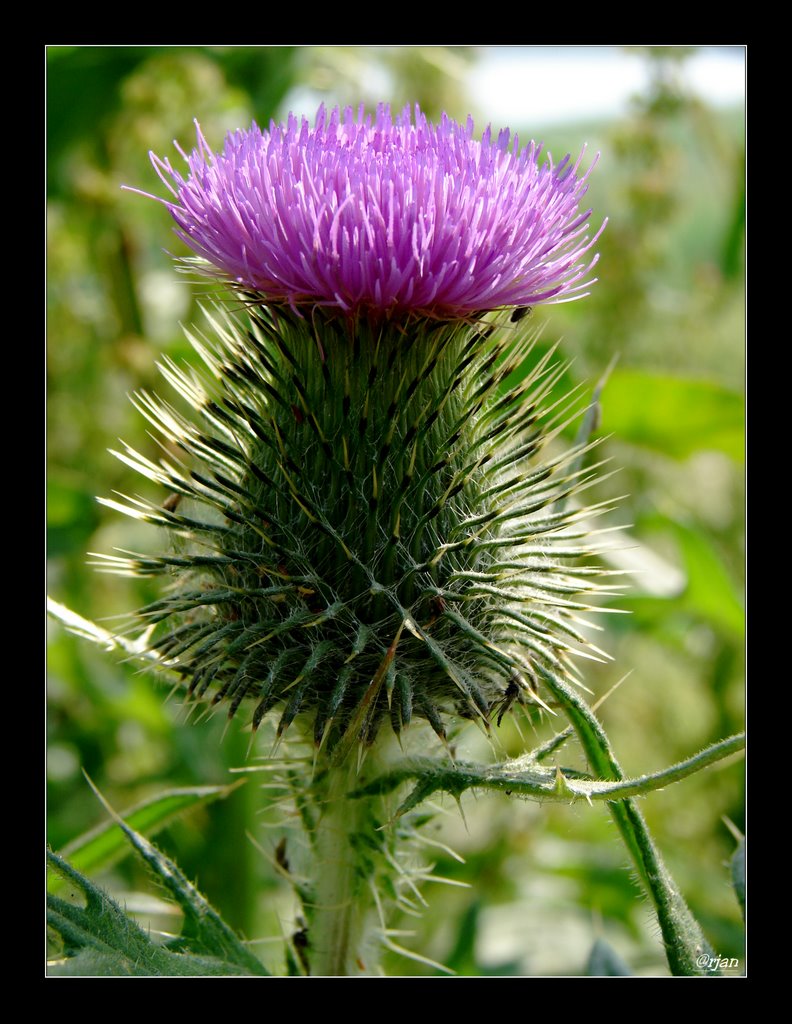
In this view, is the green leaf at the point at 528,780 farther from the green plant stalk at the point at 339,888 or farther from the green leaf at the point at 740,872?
the green leaf at the point at 740,872

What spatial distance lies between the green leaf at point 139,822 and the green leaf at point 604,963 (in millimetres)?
1004

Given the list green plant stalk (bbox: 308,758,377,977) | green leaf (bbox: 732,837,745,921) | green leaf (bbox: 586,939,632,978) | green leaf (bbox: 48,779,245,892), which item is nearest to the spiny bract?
green plant stalk (bbox: 308,758,377,977)

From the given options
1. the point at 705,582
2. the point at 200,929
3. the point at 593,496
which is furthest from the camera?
the point at 593,496

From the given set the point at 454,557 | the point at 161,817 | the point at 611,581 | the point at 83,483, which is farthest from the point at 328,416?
the point at 611,581

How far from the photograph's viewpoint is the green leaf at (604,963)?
100.0 inches

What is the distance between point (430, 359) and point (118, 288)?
2.66 m

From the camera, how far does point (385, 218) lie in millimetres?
2135

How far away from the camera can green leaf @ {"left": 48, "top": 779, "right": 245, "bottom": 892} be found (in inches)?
103

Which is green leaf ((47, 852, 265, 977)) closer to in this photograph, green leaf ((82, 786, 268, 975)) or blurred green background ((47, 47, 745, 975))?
green leaf ((82, 786, 268, 975))

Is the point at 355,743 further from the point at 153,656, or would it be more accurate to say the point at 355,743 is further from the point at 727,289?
the point at 727,289

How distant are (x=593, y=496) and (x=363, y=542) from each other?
7.82ft

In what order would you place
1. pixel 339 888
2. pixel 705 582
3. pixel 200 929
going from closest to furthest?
pixel 200 929, pixel 339 888, pixel 705 582

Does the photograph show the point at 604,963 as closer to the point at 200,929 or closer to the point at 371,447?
the point at 200,929

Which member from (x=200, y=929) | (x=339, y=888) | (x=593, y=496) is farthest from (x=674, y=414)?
(x=200, y=929)
